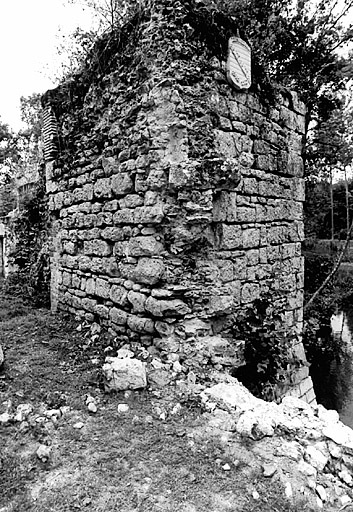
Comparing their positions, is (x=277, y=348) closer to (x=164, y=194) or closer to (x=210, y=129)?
(x=164, y=194)

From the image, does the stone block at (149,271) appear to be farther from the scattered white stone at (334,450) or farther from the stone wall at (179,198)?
the scattered white stone at (334,450)

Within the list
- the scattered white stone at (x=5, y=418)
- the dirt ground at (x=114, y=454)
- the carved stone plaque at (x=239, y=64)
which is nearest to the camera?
the dirt ground at (x=114, y=454)

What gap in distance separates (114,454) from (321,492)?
113 cm

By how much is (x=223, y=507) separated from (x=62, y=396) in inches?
58.5

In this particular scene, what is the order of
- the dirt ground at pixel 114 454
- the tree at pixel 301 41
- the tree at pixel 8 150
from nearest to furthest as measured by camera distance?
the dirt ground at pixel 114 454, the tree at pixel 301 41, the tree at pixel 8 150

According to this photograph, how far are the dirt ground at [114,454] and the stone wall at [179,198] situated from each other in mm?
676

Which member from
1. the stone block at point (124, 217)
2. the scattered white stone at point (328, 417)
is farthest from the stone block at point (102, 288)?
the scattered white stone at point (328, 417)

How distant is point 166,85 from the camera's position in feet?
10.6

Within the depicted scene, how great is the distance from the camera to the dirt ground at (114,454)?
6.08 feet

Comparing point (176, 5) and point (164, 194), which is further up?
point (176, 5)

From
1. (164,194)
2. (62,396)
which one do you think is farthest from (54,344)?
(164,194)

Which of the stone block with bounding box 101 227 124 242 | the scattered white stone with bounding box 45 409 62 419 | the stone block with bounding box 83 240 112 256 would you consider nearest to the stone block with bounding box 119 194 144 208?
the stone block with bounding box 101 227 124 242

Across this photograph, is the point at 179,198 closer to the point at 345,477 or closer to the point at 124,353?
the point at 124,353

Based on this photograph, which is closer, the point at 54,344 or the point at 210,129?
the point at 210,129
